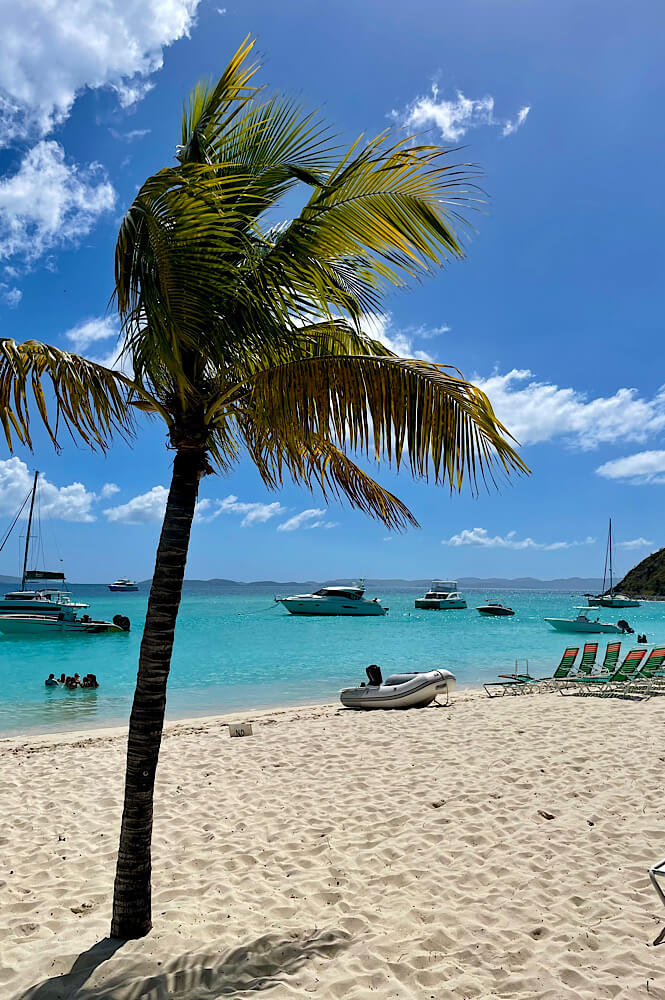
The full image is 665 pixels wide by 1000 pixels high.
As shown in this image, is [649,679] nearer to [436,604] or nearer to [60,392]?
[60,392]

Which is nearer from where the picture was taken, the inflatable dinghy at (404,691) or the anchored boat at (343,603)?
the inflatable dinghy at (404,691)

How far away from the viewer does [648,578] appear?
4688 inches

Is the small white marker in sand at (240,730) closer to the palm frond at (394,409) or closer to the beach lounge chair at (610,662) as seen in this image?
the palm frond at (394,409)

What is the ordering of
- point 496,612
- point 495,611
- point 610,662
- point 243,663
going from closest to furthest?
point 610,662
point 243,663
point 495,611
point 496,612

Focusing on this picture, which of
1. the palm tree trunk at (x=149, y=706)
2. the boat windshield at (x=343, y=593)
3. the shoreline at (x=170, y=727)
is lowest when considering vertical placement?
the shoreline at (x=170, y=727)

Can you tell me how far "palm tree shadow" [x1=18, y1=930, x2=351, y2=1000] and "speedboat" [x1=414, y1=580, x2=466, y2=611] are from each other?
72381mm

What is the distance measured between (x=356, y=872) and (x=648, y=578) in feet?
424

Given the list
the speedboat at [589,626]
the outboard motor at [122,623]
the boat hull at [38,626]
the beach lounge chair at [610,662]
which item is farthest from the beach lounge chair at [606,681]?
→ the outboard motor at [122,623]

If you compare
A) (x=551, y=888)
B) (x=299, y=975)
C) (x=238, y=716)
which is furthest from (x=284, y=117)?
(x=238, y=716)

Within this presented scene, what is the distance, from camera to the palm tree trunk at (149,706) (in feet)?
12.1

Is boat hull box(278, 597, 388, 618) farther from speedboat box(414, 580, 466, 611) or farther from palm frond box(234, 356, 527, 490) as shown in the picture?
palm frond box(234, 356, 527, 490)

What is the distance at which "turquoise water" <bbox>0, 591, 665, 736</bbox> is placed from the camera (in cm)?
1762

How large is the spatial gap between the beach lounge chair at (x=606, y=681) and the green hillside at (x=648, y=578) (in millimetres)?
114009

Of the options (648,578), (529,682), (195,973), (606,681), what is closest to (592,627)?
(529,682)
